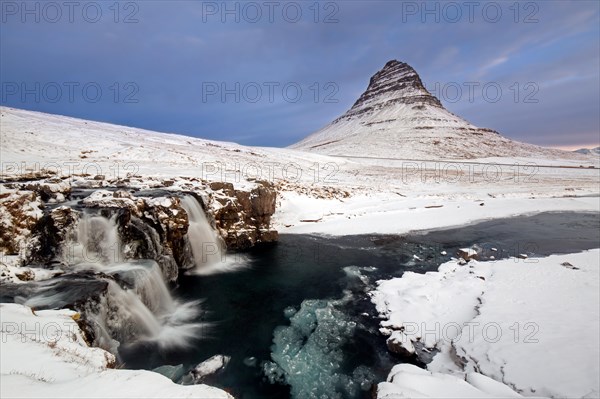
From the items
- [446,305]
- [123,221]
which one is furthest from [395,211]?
[123,221]

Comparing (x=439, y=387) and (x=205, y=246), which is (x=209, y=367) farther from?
(x=205, y=246)

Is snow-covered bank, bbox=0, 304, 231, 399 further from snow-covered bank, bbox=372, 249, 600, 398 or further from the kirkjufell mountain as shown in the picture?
the kirkjufell mountain

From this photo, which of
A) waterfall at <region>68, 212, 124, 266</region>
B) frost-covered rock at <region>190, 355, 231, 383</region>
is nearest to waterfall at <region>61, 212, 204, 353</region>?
waterfall at <region>68, 212, 124, 266</region>

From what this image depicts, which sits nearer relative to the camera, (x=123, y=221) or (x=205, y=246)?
(x=123, y=221)

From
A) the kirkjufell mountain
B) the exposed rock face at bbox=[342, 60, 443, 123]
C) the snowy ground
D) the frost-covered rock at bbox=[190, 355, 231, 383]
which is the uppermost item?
the exposed rock face at bbox=[342, 60, 443, 123]

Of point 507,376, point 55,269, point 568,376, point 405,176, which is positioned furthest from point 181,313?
point 405,176

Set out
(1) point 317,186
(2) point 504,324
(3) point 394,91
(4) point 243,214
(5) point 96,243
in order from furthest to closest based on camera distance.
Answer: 1. (3) point 394,91
2. (1) point 317,186
3. (4) point 243,214
4. (5) point 96,243
5. (2) point 504,324

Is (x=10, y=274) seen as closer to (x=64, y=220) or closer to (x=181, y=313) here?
(x=64, y=220)
